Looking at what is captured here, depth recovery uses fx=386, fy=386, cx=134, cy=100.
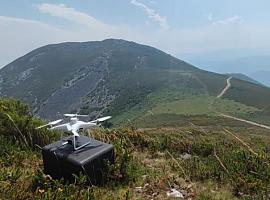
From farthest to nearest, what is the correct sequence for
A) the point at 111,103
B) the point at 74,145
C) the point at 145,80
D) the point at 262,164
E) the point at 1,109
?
1. the point at 145,80
2. the point at 111,103
3. the point at 1,109
4. the point at 262,164
5. the point at 74,145

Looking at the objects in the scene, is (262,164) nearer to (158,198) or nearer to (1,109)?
(158,198)

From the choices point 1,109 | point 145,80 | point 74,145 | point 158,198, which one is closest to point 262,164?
point 158,198

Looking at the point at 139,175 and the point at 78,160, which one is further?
the point at 139,175

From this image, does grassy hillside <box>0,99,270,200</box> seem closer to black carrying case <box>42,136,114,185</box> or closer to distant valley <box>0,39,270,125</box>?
black carrying case <box>42,136,114,185</box>

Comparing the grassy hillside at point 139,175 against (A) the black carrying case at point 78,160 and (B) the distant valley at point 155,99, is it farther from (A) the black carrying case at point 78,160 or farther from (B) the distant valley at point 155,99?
(B) the distant valley at point 155,99

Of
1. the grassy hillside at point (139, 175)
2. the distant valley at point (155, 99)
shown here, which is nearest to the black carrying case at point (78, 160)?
the grassy hillside at point (139, 175)

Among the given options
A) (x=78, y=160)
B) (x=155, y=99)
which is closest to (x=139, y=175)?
(x=78, y=160)

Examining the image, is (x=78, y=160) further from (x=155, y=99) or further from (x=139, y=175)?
(x=155, y=99)

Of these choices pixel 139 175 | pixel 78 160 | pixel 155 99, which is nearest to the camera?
pixel 78 160

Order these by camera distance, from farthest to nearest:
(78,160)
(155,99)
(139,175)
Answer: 1. (155,99)
2. (139,175)
3. (78,160)

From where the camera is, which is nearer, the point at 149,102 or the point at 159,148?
the point at 159,148

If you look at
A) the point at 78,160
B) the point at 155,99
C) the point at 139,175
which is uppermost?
the point at 78,160
